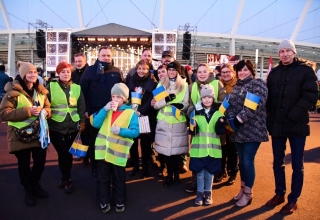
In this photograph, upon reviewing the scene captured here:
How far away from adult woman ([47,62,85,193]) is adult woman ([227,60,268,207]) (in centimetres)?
216

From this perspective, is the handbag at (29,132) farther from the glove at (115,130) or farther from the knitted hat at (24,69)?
the glove at (115,130)

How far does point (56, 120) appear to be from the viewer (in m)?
3.73

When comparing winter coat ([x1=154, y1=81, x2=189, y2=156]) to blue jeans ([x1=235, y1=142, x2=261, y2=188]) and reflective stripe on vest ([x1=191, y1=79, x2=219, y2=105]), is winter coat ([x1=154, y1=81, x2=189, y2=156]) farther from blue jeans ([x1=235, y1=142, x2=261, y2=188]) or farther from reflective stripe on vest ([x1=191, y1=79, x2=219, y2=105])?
blue jeans ([x1=235, y1=142, x2=261, y2=188])

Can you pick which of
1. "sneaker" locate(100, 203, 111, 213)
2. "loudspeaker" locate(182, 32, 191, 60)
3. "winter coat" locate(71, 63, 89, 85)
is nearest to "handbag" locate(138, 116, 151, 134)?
"sneaker" locate(100, 203, 111, 213)

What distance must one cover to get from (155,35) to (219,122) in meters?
13.9

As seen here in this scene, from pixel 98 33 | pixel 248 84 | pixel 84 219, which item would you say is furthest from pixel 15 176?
pixel 98 33

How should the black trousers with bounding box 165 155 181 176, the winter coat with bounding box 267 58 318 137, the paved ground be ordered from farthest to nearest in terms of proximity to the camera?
the black trousers with bounding box 165 155 181 176 < the paved ground < the winter coat with bounding box 267 58 318 137

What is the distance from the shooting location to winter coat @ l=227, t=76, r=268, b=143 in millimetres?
3266

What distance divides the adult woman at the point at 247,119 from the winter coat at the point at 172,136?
29.4 inches

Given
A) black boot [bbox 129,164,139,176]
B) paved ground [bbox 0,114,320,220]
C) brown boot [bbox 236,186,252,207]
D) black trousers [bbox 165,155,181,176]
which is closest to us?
paved ground [bbox 0,114,320,220]

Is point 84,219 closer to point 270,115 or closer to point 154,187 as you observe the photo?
point 154,187

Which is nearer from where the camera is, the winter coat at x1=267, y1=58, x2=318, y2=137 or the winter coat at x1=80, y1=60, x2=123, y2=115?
the winter coat at x1=267, y1=58, x2=318, y2=137

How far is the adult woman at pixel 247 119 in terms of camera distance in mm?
3264

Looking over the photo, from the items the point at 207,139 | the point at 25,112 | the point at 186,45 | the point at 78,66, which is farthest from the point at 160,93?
the point at 186,45
